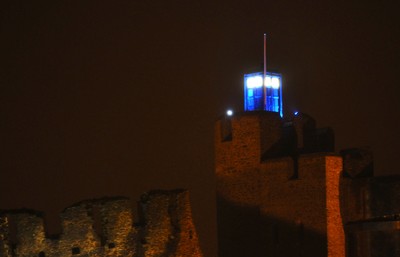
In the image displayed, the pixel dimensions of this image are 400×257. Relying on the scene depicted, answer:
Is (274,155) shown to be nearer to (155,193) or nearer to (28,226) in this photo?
(155,193)

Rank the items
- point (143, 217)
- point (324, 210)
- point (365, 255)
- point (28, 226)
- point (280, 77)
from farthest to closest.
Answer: point (280, 77) < point (324, 210) < point (143, 217) < point (28, 226) < point (365, 255)

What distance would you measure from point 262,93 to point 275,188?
3395 mm

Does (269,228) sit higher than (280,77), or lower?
lower

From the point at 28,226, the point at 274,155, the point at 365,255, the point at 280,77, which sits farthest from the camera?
the point at 280,77

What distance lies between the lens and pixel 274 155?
28156 millimetres

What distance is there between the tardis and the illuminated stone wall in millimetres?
7249

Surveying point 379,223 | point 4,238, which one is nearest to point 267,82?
point 4,238

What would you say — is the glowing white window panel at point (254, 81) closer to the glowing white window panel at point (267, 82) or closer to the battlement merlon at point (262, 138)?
the glowing white window panel at point (267, 82)

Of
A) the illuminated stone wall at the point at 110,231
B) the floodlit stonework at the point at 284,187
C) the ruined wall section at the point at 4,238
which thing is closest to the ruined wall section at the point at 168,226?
the illuminated stone wall at the point at 110,231

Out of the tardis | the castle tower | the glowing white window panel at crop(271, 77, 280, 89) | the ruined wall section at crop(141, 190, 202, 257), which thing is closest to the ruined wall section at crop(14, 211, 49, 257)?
the ruined wall section at crop(141, 190, 202, 257)

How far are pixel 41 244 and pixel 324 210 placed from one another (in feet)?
28.8

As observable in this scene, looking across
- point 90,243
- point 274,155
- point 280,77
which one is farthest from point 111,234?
point 280,77

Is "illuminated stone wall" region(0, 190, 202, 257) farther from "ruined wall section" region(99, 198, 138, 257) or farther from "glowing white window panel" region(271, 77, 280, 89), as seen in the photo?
"glowing white window panel" region(271, 77, 280, 89)

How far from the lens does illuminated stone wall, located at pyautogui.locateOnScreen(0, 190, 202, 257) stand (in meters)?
20.5
